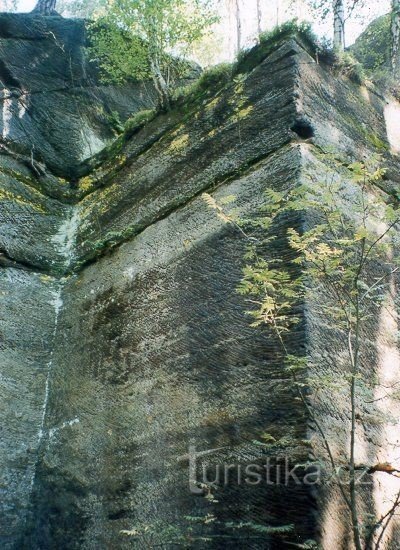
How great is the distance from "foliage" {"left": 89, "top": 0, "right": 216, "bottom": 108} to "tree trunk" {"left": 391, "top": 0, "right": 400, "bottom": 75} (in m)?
2.34

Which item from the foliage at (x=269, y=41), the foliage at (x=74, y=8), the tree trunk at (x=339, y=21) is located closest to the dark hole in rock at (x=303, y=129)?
the foliage at (x=269, y=41)

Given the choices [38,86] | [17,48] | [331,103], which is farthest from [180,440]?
[17,48]

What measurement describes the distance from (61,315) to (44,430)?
3.56 feet

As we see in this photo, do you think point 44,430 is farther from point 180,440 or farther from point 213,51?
point 213,51

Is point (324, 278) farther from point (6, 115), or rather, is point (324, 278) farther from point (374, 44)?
point (374, 44)

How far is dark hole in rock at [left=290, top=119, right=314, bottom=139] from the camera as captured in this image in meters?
3.54

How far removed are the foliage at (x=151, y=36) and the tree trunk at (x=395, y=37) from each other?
2336 millimetres

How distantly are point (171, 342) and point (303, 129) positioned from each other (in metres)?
1.84

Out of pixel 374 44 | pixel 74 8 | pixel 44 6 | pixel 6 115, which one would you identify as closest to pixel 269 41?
pixel 6 115

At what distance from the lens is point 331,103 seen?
4082 mm

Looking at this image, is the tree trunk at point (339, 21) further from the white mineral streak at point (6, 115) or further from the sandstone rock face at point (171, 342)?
the white mineral streak at point (6, 115)

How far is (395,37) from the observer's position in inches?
245

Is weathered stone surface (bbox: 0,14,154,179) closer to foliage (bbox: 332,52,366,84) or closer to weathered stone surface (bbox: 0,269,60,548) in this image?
weathered stone surface (bbox: 0,269,60,548)

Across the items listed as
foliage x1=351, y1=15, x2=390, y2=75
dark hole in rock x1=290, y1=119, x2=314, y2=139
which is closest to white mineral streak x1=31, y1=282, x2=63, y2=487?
dark hole in rock x1=290, y1=119, x2=314, y2=139
